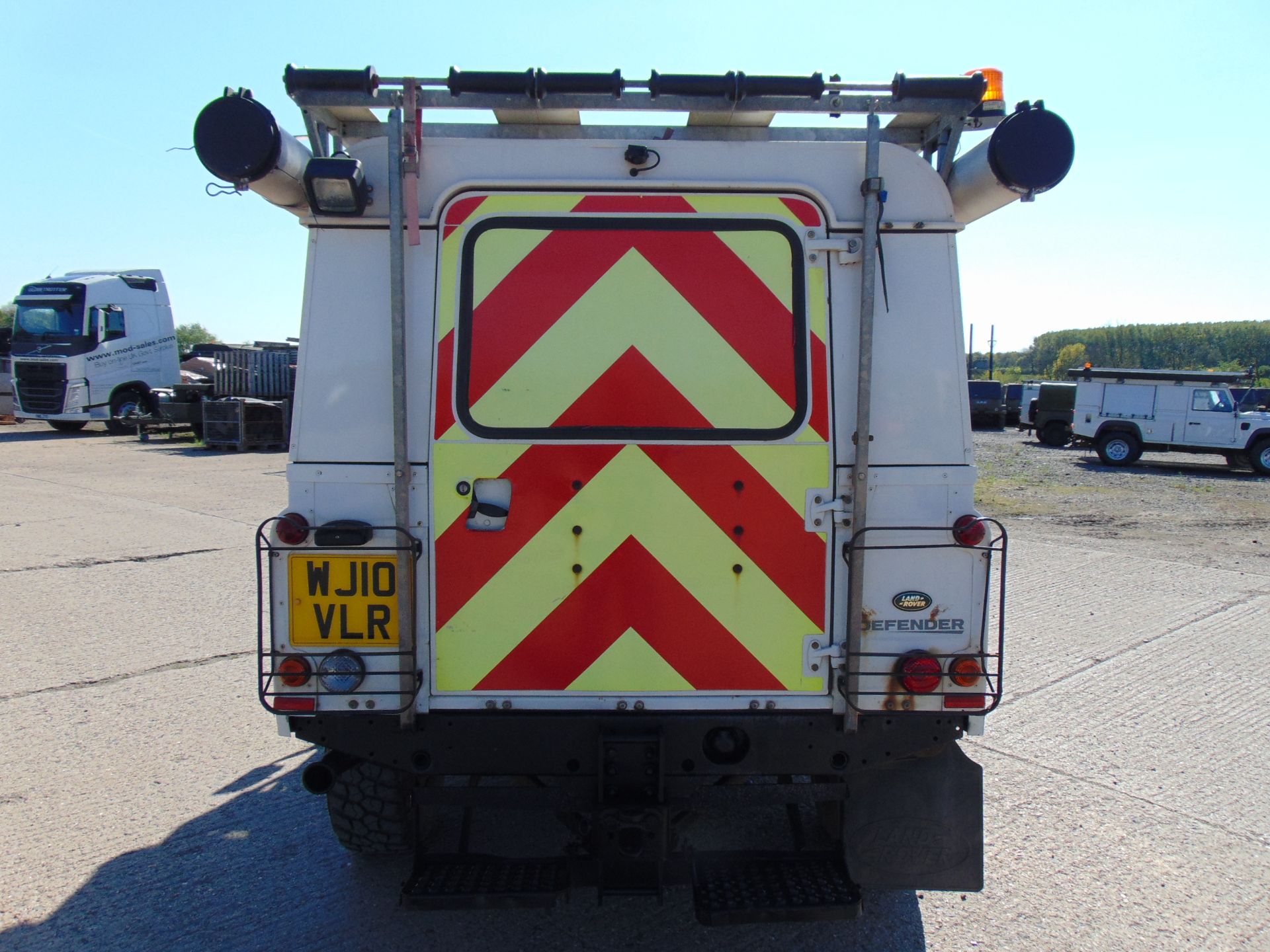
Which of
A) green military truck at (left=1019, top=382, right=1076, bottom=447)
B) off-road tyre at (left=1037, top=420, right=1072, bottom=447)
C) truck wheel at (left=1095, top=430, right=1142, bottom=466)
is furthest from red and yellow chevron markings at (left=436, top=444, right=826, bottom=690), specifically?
off-road tyre at (left=1037, top=420, right=1072, bottom=447)

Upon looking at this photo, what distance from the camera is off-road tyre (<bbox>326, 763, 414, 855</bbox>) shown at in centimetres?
323

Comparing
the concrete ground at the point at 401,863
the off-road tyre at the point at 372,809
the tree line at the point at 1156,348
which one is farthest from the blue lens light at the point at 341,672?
the tree line at the point at 1156,348

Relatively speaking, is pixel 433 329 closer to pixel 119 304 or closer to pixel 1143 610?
pixel 1143 610

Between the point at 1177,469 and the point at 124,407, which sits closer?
the point at 1177,469

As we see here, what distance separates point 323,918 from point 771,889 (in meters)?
1.63

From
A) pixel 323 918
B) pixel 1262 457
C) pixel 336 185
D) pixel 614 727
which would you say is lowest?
pixel 323 918

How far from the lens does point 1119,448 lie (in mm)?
21359

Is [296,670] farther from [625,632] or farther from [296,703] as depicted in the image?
[625,632]

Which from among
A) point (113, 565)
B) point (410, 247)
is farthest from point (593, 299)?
point (113, 565)

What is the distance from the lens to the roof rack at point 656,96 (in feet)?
8.71

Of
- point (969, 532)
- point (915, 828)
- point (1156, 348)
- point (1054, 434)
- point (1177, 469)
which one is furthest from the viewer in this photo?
point (1156, 348)

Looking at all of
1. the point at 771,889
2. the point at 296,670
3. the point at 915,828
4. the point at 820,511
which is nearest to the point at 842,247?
the point at 820,511

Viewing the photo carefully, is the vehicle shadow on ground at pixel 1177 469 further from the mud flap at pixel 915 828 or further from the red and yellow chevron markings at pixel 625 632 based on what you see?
the red and yellow chevron markings at pixel 625 632

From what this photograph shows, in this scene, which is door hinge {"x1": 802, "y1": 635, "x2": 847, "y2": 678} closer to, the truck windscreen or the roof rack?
the roof rack
